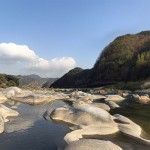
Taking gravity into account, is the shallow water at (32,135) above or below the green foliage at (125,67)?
below

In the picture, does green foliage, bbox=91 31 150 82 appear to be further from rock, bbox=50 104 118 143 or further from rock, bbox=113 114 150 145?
rock, bbox=50 104 118 143

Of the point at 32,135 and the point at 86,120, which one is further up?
the point at 86,120

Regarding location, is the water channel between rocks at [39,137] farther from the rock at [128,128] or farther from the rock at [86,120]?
the rock at [86,120]

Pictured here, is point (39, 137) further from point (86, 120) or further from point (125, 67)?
point (125, 67)

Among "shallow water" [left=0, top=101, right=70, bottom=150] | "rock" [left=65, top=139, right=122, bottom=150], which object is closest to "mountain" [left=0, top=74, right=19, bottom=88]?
"shallow water" [left=0, top=101, right=70, bottom=150]

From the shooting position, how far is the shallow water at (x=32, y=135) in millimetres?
17484

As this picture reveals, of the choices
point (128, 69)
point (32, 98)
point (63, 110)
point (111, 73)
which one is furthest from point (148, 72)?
point (63, 110)

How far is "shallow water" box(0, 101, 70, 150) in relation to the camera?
17.5 m

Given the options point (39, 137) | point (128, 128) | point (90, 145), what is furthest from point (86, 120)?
point (90, 145)

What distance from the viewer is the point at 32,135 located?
2017cm

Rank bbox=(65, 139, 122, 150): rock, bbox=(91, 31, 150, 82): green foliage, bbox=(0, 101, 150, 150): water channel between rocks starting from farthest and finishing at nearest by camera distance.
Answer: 1. bbox=(91, 31, 150, 82): green foliage
2. bbox=(0, 101, 150, 150): water channel between rocks
3. bbox=(65, 139, 122, 150): rock

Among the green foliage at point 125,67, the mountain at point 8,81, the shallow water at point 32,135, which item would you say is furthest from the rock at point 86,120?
the green foliage at point 125,67

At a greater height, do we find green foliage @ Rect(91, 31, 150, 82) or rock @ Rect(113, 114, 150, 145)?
green foliage @ Rect(91, 31, 150, 82)

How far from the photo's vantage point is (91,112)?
23750mm
